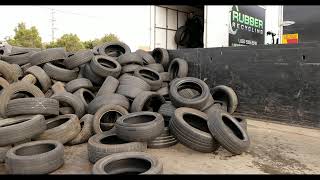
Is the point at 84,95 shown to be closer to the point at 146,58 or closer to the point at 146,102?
the point at 146,102

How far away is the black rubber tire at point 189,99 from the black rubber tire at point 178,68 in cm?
132

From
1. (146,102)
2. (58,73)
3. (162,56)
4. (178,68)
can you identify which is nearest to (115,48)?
(162,56)

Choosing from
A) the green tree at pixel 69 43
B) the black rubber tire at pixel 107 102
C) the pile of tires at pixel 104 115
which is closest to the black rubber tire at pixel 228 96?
the pile of tires at pixel 104 115

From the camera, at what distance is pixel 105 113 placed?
4.86 meters

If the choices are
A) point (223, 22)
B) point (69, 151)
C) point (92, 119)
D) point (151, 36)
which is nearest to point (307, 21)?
point (223, 22)

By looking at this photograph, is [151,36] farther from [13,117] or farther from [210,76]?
[13,117]

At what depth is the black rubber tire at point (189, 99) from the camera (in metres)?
5.05

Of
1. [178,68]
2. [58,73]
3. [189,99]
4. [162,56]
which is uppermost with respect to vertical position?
[162,56]

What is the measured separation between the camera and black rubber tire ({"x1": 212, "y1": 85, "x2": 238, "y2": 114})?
20.6 feet

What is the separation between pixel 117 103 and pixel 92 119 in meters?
0.66

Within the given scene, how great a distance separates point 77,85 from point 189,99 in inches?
101

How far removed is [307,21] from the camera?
8.57 metres

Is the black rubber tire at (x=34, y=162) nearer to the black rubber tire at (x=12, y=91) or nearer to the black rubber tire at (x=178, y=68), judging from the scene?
the black rubber tire at (x=12, y=91)

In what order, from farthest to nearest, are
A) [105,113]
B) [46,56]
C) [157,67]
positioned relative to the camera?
1. [157,67]
2. [46,56]
3. [105,113]
